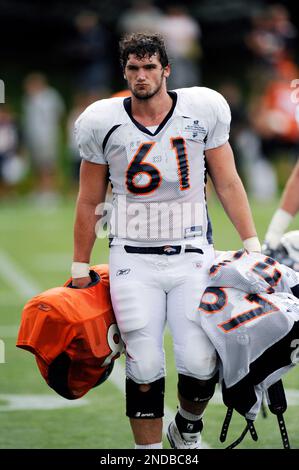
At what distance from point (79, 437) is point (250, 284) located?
4.66 ft

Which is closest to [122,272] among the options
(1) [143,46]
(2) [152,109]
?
(2) [152,109]

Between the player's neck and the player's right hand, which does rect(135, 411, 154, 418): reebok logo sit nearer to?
the player's right hand

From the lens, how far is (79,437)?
6508 millimetres

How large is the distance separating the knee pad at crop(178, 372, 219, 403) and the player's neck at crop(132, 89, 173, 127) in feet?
4.04

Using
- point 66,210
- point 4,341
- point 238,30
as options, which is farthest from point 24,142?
point 4,341

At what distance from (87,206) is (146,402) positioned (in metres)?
1.00

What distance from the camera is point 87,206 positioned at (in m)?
5.98

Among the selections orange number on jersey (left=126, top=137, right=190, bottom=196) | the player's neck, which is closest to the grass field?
orange number on jersey (left=126, top=137, right=190, bottom=196)

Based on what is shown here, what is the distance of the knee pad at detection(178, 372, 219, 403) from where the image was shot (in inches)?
228

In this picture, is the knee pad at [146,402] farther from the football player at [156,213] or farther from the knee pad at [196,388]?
the knee pad at [196,388]

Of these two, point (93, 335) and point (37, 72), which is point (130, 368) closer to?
point (93, 335)

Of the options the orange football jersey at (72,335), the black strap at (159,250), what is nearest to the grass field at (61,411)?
the orange football jersey at (72,335)

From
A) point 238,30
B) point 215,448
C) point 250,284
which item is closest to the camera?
point 250,284

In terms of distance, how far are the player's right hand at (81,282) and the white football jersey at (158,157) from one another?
0.27 m
